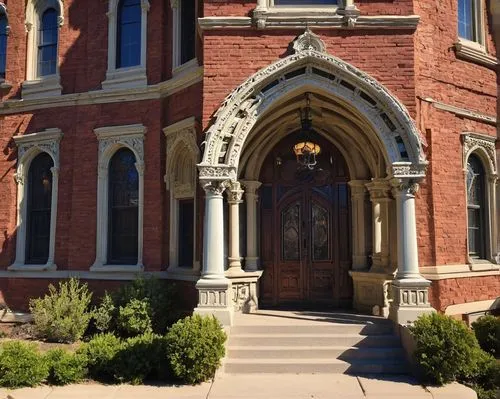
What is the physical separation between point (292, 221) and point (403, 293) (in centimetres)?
344

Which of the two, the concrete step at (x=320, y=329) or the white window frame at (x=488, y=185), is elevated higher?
the white window frame at (x=488, y=185)

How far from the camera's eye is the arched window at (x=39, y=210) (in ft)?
41.0

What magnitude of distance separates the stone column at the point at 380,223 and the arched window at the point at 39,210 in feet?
25.9

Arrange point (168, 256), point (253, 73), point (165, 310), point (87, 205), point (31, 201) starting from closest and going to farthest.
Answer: point (253, 73) < point (165, 310) < point (168, 256) < point (87, 205) < point (31, 201)

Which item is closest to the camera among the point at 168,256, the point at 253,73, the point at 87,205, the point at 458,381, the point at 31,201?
the point at 458,381

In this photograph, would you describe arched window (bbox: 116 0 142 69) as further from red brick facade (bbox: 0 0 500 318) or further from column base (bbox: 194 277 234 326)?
column base (bbox: 194 277 234 326)

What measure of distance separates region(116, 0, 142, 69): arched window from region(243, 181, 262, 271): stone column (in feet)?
14.2

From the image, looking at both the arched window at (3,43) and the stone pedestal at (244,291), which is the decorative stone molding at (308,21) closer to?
the stone pedestal at (244,291)

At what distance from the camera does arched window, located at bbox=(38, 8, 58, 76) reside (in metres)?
12.9

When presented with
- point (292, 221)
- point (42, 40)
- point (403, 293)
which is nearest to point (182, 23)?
point (42, 40)

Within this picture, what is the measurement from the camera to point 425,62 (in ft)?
33.2

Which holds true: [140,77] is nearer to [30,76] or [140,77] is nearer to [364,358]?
[30,76]

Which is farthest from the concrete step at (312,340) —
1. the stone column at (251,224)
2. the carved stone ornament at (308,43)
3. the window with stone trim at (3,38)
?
the window with stone trim at (3,38)

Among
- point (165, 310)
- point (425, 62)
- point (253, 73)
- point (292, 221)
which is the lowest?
point (165, 310)
